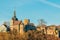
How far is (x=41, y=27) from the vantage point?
246 ft

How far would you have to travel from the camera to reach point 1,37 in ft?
170

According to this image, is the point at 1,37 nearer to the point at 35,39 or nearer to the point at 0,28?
the point at 35,39

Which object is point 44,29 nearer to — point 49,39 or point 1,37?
point 49,39

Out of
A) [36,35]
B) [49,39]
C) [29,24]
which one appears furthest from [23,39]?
[29,24]

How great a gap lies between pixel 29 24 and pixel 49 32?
8.62 m

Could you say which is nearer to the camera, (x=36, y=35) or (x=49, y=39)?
(x=36, y=35)

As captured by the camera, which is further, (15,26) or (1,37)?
(15,26)

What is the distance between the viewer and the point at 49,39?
63.7 meters

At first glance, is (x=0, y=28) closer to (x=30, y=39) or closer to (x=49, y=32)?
(x=49, y=32)

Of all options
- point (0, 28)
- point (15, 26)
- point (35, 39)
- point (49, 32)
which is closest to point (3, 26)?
point (0, 28)

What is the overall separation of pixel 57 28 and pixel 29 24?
978cm

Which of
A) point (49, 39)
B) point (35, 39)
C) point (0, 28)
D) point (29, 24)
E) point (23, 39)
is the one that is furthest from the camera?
point (29, 24)

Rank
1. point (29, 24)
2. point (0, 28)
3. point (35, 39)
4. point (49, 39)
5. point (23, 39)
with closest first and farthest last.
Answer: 1. point (23, 39)
2. point (35, 39)
3. point (49, 39)
4. point (0, 28)
5. point (29, 24)

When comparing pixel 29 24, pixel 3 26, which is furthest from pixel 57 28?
pixel 3 26
